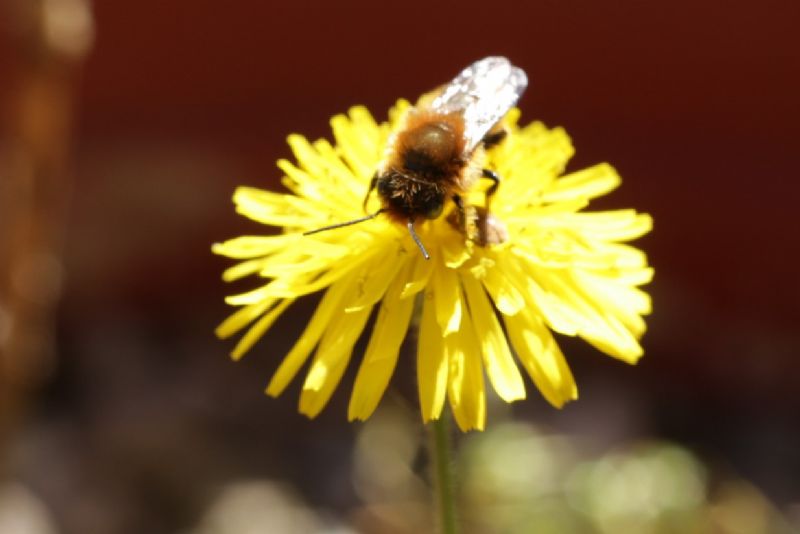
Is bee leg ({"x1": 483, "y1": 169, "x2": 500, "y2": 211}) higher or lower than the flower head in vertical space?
higher

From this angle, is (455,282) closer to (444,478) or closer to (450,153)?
(450,153)

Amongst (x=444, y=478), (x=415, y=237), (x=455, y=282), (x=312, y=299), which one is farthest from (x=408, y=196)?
(x=312, y=299)

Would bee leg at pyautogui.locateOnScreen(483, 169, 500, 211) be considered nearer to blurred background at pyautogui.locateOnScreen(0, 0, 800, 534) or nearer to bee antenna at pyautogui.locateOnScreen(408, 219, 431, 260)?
bee antenna at pyautogui.locateOnScreen(408, 219, 431, 260)

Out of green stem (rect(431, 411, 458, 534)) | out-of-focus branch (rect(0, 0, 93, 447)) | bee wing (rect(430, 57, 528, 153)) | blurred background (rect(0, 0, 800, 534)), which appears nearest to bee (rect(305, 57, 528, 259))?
bee wing (rect(430, 57, 528, 153))

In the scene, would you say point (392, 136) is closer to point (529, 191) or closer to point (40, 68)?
point (529, 191)

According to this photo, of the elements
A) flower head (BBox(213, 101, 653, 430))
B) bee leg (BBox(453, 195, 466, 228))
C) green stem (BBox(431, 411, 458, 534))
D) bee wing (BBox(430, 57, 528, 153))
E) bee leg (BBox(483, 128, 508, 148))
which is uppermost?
bee wing (BBox(430, 57, 528, 153))

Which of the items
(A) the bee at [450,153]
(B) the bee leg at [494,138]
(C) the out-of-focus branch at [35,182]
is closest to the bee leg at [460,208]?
(A) the bee at [450,153]

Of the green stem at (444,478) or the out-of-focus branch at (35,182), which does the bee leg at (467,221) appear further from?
the out-of-focus branch at (35,182)
